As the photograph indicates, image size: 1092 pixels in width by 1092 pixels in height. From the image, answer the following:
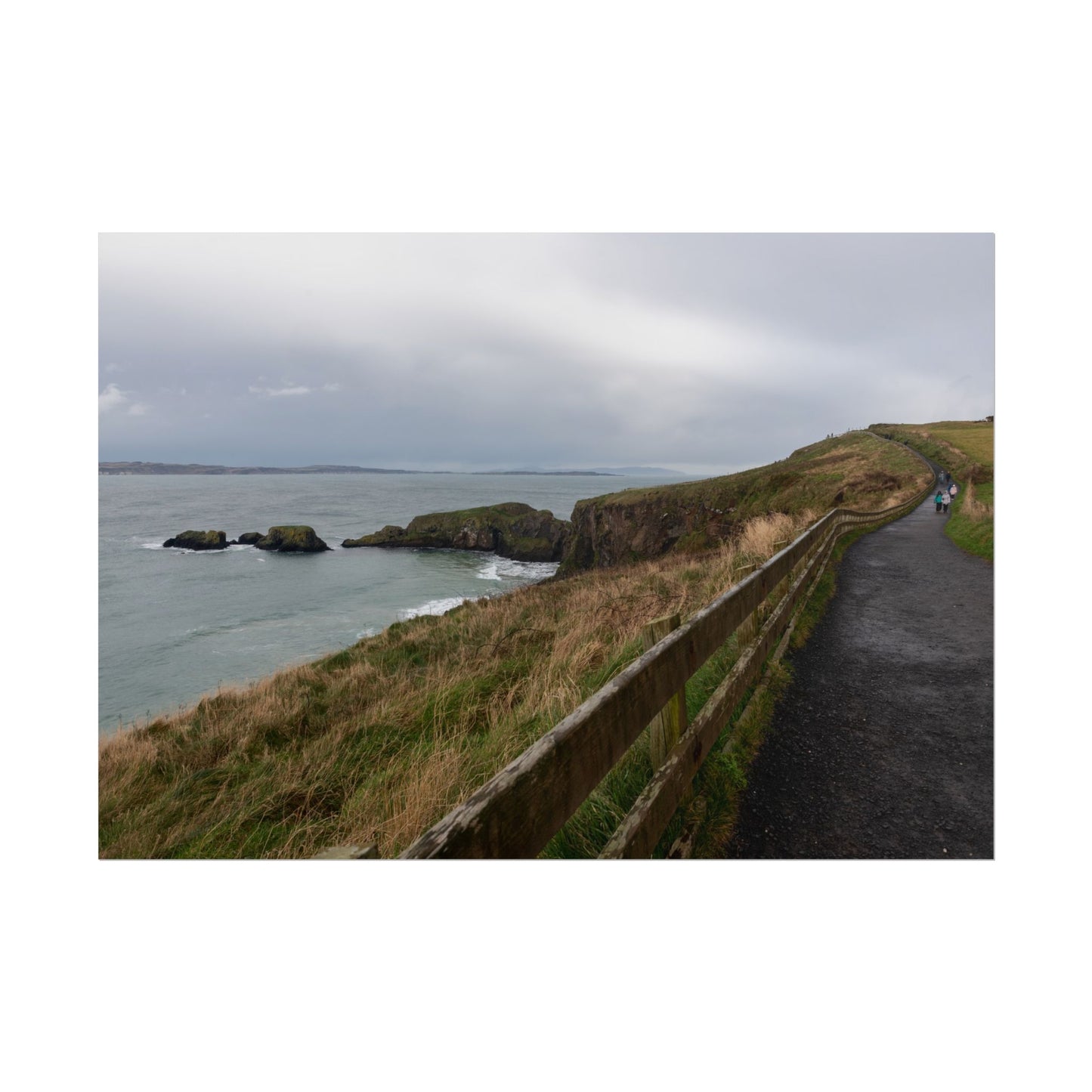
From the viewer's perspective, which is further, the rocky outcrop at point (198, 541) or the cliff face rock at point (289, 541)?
the cliff face rock at point (289, 541)

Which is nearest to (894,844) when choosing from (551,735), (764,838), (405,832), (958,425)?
(764,838)

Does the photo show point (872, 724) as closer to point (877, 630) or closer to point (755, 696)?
point (755, 696)

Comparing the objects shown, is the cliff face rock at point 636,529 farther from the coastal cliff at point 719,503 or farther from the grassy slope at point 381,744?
the grassy slope at point 381,744

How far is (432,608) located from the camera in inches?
1156

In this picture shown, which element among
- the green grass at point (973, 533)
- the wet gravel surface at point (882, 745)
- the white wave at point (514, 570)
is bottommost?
the white wave at point (514, 570)

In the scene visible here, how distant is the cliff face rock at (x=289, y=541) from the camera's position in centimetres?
5068

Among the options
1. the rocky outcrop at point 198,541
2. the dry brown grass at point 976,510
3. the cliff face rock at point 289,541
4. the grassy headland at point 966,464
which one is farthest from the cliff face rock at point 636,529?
the rocky outcrop at point 198,541

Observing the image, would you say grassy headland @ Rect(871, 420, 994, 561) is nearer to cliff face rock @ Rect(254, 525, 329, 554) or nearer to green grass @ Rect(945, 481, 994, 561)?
green grass @ Rect(945, 481, 994, 561)

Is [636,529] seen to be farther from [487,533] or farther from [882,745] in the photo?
[882,745]

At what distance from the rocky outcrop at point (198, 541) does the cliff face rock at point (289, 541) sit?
3.42 meters

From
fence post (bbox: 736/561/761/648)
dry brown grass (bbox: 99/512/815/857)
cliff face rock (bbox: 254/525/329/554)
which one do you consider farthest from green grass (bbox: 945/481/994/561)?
cliff face rock (bbox: 254/525/329/554)

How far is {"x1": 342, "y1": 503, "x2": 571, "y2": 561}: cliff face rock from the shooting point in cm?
5500

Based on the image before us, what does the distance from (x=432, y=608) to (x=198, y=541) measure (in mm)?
32018

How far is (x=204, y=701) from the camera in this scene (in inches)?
354
